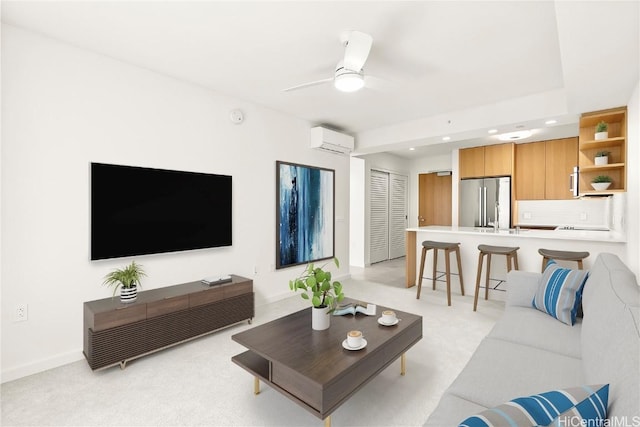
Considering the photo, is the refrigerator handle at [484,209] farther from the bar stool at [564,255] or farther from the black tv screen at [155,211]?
the black tv screen at [155,211]

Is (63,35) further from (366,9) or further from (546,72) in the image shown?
(546,72)

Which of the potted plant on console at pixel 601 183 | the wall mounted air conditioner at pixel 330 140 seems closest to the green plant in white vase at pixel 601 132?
the potted plant on console at pixel 601 183

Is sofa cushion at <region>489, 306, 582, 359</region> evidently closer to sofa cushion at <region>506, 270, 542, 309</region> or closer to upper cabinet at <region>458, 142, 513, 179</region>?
sofa cushion at <region>506, 270, 542, 309</region>

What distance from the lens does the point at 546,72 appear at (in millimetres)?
2918

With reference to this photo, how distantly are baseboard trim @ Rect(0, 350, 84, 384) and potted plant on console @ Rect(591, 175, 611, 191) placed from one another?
5.14 metres

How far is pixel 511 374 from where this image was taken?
1454 mm

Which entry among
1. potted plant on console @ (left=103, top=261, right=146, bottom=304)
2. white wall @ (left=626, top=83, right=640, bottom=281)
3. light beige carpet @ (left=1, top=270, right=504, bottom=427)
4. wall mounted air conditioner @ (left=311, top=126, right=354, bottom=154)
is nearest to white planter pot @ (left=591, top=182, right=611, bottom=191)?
white wall @ (left=626, top=83, right=640, bottom=281)

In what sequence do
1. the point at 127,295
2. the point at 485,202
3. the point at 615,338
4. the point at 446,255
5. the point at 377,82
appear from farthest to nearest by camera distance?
the point at 485,202
the point at 446,255
the point at 377,82
the point at 127,295
the point at 615,338

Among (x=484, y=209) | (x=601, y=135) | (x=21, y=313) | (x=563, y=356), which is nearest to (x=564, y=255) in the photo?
(x=601, y=135)

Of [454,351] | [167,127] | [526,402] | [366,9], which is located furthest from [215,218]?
[526,402]

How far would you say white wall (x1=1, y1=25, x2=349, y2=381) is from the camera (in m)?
2.22

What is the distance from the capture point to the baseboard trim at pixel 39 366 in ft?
7.17

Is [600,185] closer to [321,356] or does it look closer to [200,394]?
[321,356]

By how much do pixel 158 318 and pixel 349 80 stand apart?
2453mm
